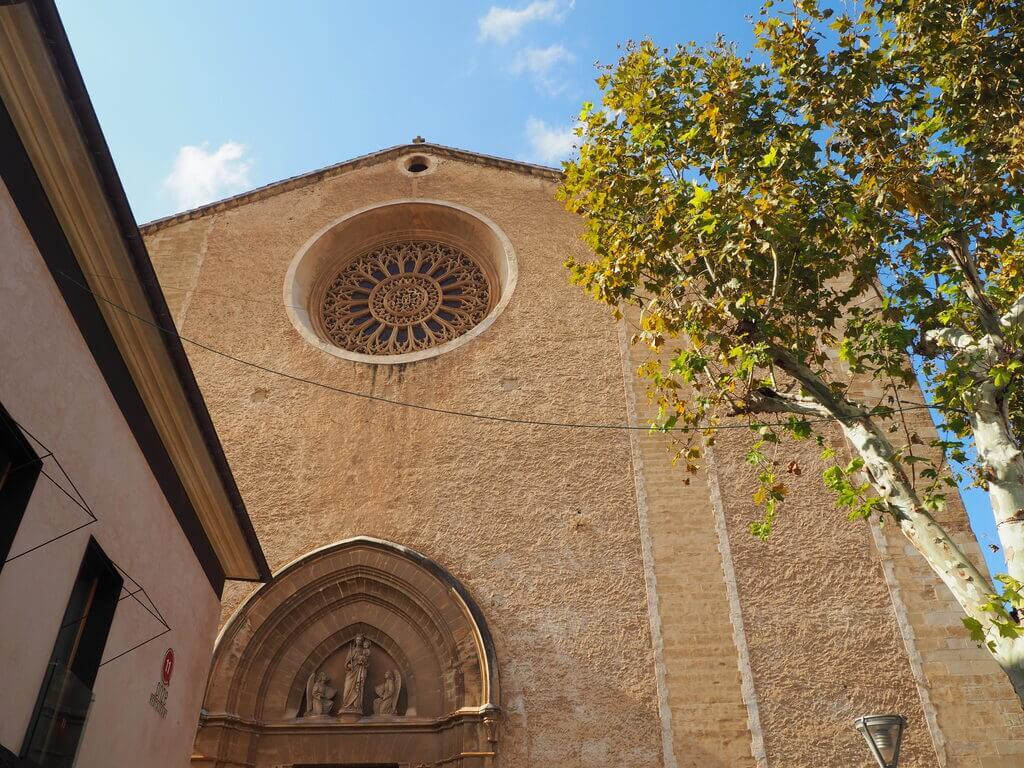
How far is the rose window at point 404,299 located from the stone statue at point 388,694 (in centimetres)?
408

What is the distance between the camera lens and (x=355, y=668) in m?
8.87

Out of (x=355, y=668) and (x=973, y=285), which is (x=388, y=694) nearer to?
(x=355, y=668)

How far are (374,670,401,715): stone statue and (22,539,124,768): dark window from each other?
359 centimetres

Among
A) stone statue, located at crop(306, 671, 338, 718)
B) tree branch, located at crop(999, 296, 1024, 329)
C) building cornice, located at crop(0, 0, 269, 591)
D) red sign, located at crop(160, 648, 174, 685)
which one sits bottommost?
red sign, located at crop(160, 648, 174, 685)

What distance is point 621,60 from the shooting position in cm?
766

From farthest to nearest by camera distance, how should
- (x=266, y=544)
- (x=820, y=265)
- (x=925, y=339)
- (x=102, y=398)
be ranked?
(x=266, y=544) < (x=820, y=265) < (x=925, y=339) < (x=102, y=398)

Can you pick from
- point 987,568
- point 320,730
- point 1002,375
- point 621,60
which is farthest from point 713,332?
point 320,730

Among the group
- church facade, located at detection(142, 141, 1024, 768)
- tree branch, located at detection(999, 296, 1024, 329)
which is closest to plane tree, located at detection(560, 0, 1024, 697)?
tree branch, located at detection(999, 296, 1024, 329)

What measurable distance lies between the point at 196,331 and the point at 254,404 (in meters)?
1.49

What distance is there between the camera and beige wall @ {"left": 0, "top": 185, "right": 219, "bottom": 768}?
450 centimetres

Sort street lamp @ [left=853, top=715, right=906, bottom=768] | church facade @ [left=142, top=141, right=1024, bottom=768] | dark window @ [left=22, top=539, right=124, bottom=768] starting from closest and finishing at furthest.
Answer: dark window @ [left=22, top=539, right=124, bottom=768]
street lamp @ [left=853, top=715, right=906, bottom=768]
church facade @ [left=142, top=141, right=1024, bottom=768]

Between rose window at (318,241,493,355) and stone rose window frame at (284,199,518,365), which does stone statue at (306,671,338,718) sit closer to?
stone rose window frame at (284,199,518,365)

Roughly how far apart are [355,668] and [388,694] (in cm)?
42

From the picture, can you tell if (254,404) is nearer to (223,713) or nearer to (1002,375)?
(223,713)
